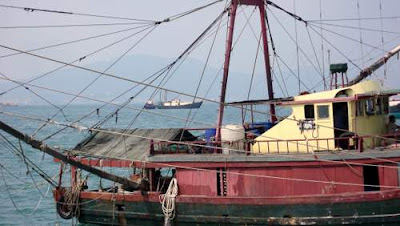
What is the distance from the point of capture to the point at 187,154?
52.5 ft

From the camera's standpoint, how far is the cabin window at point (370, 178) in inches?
577

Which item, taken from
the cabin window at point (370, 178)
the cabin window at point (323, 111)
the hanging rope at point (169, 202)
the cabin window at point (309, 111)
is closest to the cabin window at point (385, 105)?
the cabin window at point (323, 111)

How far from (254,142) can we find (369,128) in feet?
11.5

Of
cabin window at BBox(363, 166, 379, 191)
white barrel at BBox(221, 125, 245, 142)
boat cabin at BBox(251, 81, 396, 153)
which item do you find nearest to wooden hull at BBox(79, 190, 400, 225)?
cabin window at BBox(363, 166, 379, 191)

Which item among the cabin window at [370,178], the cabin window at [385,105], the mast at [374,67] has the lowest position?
the cabin window at [370,178]

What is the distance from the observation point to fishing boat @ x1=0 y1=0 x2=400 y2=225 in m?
14.4

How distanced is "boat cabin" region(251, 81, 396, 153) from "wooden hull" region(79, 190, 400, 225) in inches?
62.2

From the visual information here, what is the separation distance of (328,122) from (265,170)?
232 cm

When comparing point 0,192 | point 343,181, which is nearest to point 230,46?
point 343,181

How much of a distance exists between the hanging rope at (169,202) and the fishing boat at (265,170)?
30 millimetres

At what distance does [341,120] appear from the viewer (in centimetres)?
1536

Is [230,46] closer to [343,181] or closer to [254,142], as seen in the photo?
[254,142]

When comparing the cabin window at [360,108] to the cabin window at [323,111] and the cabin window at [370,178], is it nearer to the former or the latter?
the cabin window at [323,111]

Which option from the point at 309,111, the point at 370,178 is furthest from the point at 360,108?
the point at 370,178
